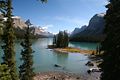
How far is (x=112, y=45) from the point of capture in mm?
20188

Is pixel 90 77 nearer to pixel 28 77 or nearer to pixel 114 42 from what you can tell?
pixel 28 77

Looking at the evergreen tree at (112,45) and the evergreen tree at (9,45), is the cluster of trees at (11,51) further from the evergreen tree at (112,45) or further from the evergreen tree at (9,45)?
the evergreen tree at (112,45)

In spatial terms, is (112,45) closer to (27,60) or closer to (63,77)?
(27,60)

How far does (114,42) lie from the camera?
19844 mm

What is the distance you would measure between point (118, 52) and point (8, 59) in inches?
836

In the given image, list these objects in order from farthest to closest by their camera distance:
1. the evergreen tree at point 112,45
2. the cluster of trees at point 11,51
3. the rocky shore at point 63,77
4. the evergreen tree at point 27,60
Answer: the rocky shore at point 63,77 < the evergreen tree at point 27,60 < the cluster of trees at point 11,51 < the evergreen tree at point 112,45

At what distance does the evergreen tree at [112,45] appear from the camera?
19.5m

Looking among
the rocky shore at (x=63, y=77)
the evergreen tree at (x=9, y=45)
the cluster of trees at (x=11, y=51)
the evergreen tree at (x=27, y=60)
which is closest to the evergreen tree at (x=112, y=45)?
the cluster of trees at (x=11, y=51)

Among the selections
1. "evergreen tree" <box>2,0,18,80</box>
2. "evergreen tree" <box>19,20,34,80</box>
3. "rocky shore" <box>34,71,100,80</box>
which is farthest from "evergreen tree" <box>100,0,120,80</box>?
"rocky shore" <box>34,71,100,80</box>

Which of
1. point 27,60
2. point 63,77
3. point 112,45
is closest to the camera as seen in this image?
point 112,45

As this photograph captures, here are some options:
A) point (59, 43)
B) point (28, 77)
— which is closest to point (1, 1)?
point (28, 77)

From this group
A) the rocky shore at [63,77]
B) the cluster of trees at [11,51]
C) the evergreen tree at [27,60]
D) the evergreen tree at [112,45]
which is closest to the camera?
the evergreen tree at [112,45]

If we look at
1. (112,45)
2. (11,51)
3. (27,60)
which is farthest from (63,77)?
(112,45)

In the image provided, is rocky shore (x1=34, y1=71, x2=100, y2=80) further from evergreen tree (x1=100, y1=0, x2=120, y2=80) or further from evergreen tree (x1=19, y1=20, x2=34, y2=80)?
evergreen tree (x1=100, y1=0, x2=120, y2=80)
